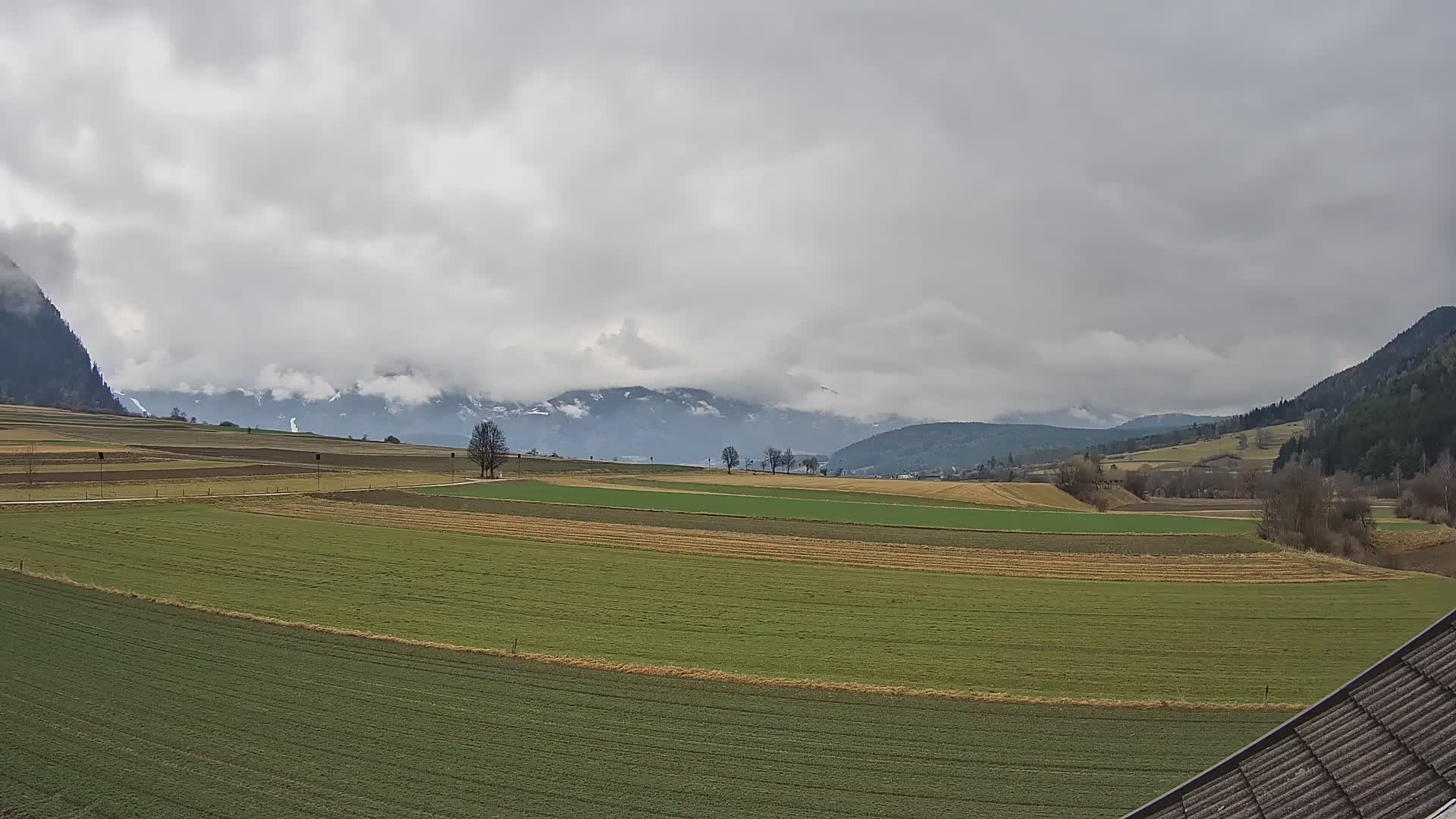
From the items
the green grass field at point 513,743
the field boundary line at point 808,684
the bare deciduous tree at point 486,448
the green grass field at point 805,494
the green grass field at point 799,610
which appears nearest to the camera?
the green grass field at point 513,743

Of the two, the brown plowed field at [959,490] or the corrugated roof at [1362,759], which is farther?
the brown plowed field at [959,490]

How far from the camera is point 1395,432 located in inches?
6358

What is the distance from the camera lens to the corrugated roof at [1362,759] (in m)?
6.37

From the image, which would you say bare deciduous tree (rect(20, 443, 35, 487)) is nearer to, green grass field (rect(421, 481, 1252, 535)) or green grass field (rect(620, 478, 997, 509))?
green grass field (rect(421, 481, 1252, 535))

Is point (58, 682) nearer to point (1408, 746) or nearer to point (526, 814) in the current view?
point (526, 814)

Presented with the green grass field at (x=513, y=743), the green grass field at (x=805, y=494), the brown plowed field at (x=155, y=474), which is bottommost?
the green grass field at (x=513, y=743)

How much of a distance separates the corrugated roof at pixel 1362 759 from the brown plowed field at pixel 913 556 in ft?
123

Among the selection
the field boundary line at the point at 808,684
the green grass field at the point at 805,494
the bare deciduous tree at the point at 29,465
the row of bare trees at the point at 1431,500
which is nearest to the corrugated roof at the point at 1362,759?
the field boundary line at the point at 808,684

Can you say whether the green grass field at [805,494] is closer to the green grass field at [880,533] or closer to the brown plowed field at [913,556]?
the green grass field at [880,533]

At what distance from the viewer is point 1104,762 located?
17.0 m

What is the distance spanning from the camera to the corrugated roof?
637 centimetres

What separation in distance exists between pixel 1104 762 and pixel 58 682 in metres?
26.4

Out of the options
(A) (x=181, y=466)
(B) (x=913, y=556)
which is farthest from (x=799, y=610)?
(A) (x=181, y=466)

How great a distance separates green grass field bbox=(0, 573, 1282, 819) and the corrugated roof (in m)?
7.51
